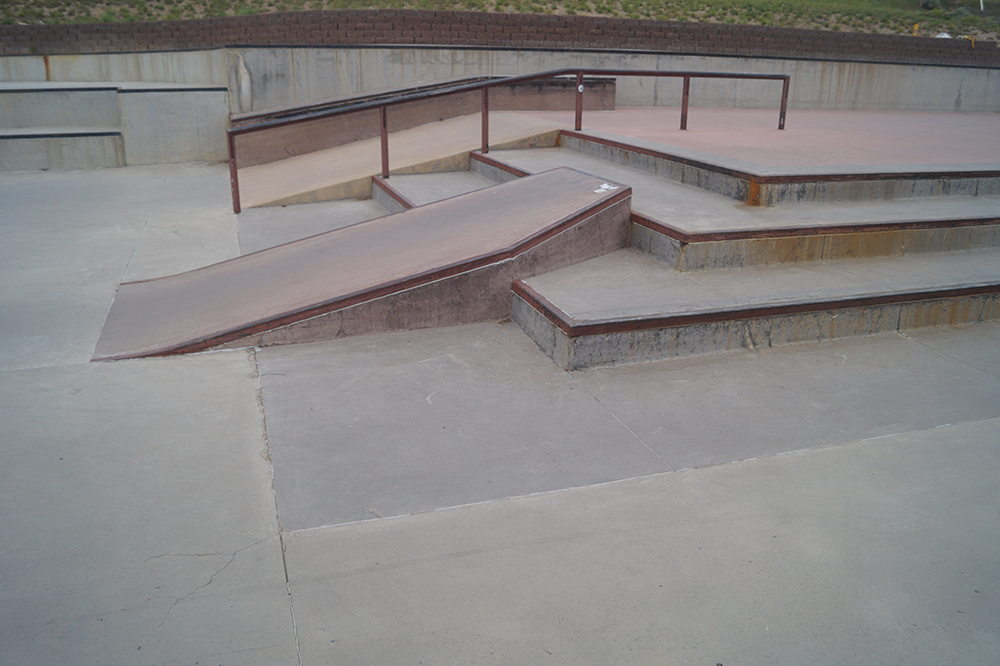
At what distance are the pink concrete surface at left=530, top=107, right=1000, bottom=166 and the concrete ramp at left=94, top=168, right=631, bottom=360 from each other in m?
2.14

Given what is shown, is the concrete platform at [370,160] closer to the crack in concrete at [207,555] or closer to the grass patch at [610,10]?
the crack in concrete at [207,555]

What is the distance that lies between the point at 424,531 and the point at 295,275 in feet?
9.15

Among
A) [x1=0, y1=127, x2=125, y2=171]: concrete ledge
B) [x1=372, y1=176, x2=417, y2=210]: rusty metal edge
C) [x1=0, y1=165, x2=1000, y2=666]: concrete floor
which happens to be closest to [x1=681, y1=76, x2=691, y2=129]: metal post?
[x1=372, y1=176, x2=417, y2=210]: rusty metal edge

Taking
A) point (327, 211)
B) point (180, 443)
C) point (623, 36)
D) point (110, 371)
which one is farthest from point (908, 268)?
point (623, 36)

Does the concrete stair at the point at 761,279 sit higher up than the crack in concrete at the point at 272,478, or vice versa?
the concrete stair at the point at 761,279

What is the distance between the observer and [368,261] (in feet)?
15.9

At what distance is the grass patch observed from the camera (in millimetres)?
17453

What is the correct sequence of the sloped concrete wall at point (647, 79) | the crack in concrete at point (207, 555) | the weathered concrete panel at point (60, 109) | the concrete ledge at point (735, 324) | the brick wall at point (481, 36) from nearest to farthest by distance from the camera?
the crack in concrete at point (207, 555) → the concrete ledge at point (735, 324) → the sloped concrete wall at point (647, 79) → the weathered concrete panel at point (60, 109) → the brick wall at point (481, 36)

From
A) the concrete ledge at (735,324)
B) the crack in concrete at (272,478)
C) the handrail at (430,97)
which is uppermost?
the handrail at (430,97)

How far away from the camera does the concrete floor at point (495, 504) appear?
81.4 inches

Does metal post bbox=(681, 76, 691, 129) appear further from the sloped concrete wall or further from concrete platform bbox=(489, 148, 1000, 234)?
the sloped concrete wall

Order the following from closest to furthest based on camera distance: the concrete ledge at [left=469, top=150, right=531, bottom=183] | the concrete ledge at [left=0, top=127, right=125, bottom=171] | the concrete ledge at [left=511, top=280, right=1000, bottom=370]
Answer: the concrete ledge at [left=511, top=280, right=1000, bottom=370] → the concrete ledge at [left=469, top=150, right=531, bottom=183] → the concrete ledge at [left=0, top=127, right=125, bottom=171]

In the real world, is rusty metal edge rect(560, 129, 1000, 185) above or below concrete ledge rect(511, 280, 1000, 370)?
above

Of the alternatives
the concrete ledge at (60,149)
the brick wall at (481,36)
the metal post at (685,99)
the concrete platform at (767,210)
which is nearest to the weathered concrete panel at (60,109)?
the concrete ledge at (60,149)
